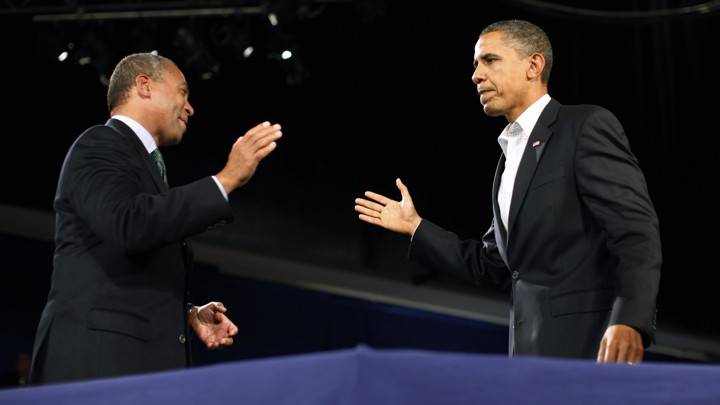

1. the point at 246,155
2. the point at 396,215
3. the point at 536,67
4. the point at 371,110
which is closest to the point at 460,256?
the point at 396,215

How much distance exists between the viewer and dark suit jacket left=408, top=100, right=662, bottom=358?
85.4 inches

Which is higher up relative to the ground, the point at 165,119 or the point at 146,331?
the point at 165,119

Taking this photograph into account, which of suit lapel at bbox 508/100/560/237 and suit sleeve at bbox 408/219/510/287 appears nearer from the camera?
suit lapel at bbox 508/100/560/237

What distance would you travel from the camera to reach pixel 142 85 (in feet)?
8.30

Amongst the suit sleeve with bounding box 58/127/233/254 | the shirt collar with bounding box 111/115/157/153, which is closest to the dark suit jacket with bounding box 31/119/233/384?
the suit sleeve with bounding box 58/127/233/254

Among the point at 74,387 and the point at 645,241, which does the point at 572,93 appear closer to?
the point at 645,241

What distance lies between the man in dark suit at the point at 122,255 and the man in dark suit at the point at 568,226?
0.65 meters

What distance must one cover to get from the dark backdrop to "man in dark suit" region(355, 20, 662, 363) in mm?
2922

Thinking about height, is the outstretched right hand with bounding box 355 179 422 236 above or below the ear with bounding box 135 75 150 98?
below

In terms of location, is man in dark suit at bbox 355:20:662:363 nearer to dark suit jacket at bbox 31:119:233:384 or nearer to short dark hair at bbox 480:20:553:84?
short dark hair at bbox 480:20:553:84

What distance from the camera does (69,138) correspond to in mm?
6926

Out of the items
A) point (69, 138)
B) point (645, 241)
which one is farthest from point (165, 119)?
point (69, 138)

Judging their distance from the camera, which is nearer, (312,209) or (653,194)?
(653,194)

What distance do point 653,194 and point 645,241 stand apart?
13.5 ft
